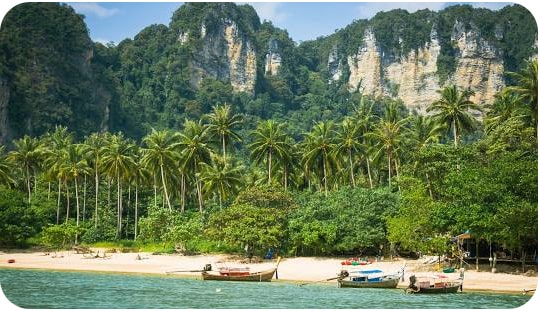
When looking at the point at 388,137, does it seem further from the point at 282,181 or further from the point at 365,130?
the point at 282,181

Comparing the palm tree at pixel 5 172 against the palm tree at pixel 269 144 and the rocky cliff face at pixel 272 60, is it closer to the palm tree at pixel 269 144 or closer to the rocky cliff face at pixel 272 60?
the palm tree at pixel 269 144

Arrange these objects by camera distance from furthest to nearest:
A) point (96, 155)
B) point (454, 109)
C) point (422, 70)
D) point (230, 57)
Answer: point (230, 57) → point (422, 70) → point (96, 155) → point (454, 109)

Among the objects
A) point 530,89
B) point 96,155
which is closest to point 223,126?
point 96,155

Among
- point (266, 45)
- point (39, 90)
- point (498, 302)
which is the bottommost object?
point (498, 302)

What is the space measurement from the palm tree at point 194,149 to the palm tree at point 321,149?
24.5 feet

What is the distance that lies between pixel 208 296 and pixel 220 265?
11.6m

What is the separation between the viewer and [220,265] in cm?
4000

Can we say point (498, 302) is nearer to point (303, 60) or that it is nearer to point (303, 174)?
point (303, 174)

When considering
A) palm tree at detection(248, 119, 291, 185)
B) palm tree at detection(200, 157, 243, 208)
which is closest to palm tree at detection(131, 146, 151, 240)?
palm tree at detection(200, 157, 243, 208)

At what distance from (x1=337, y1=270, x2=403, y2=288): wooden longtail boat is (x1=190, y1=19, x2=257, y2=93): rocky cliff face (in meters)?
105

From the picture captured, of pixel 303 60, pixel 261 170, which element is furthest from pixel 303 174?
pixel 303 60

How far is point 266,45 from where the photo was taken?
14962cm

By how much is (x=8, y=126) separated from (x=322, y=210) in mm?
59009

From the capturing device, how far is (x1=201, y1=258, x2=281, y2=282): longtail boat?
33938mm
